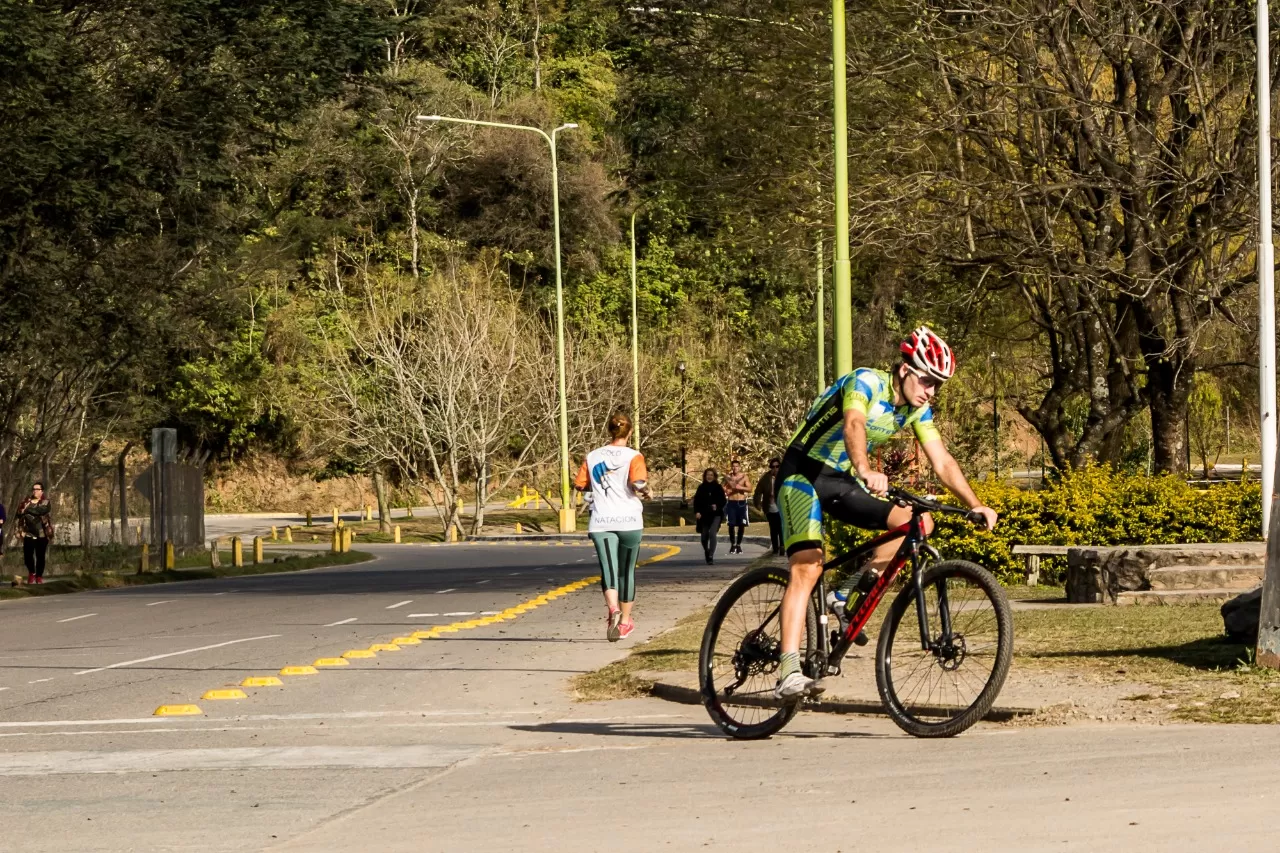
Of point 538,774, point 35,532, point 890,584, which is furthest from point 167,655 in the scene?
point 35,532

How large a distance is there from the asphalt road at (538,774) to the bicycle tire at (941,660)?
116 millimetres

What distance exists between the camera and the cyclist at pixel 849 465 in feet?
29.3

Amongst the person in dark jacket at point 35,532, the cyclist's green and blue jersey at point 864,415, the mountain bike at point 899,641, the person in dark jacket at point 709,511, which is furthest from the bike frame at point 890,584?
the person in dark jacket at point 35,532

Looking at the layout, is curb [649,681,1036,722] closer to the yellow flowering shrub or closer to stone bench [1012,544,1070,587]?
stone bench [1012,544,1070,587]

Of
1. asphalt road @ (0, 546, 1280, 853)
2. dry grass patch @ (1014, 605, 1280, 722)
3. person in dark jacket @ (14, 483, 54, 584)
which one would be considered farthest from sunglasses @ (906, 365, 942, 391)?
person in dark jacket @ (14, 483, 54, 584)

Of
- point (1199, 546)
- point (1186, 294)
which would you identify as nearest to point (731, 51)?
point (1186, 294)

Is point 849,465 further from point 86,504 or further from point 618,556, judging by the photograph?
point 86,504

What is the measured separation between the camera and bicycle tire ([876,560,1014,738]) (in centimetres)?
880

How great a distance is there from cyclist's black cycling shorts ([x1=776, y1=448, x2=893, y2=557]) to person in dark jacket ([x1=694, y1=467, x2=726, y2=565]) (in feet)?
79.9

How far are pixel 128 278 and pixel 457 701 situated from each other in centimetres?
2509

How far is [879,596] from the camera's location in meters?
9.27

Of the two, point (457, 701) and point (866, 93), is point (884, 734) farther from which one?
point (866, 93)

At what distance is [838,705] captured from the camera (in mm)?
10609

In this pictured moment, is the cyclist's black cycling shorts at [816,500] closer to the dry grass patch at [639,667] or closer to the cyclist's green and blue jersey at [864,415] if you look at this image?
the cyclist's green and blue jersey at [864,415]
